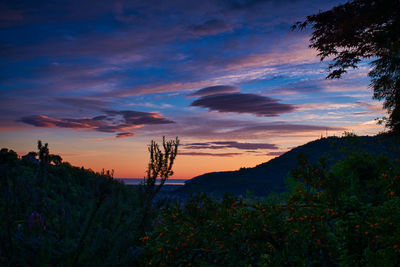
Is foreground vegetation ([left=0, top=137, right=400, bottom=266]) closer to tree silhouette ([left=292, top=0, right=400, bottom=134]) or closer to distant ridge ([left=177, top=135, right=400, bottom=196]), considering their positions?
tree silhouette ([left=292, top=0, right=400, bottom=134])

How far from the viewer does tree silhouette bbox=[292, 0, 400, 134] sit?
996cm

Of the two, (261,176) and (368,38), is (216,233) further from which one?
(261,176)

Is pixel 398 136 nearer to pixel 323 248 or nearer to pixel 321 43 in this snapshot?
pixel 321 43

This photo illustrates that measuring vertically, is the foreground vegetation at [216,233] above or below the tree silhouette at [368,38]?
below

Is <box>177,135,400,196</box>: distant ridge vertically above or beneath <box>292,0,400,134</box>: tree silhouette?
beneath

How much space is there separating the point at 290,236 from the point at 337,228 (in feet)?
2.43

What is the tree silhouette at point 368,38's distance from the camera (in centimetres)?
996

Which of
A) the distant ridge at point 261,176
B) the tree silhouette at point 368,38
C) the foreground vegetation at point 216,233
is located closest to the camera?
the foreground vegetation at point 216,233

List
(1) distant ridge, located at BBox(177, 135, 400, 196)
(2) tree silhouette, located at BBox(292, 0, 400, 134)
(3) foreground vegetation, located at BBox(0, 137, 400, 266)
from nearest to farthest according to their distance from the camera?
(3) foreground vegetation, located at BBox(0, 137, 400, 266), (2) tree silhouette, located at BBox(292, 0, 400, 134), (1) distant ridge, located at BBox(177, 135, 400, 196)

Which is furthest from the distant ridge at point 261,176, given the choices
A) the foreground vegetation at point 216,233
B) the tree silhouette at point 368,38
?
the foreground vegetation at point 216,233

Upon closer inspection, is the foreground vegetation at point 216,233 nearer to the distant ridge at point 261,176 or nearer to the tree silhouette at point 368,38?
the tree silhouette at point 368,38

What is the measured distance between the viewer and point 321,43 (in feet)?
35.9

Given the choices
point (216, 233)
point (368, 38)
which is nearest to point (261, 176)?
point (368, 38)

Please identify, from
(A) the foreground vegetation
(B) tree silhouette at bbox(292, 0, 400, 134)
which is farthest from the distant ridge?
(A) the foreground vegetation
